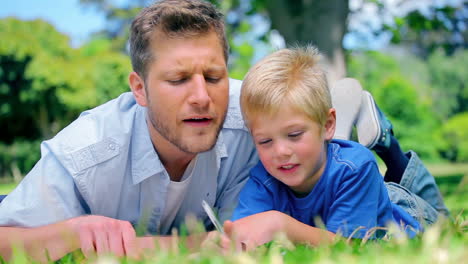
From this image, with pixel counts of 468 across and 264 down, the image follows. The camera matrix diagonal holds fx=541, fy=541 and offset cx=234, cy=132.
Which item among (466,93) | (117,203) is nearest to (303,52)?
(117,203)

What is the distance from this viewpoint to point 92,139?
3.16 m

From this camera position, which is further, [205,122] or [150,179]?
[150,179]

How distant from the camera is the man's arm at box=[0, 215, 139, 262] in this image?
96.6 inches

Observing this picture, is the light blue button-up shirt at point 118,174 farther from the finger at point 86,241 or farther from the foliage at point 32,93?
the foliage at point 32,93

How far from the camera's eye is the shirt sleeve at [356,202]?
279 cm

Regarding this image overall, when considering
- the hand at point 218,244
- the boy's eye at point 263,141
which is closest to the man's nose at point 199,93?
the boy's eye at point 263,141

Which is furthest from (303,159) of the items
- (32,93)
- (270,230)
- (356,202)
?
(32,93)

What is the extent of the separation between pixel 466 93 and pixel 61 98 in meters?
26.3

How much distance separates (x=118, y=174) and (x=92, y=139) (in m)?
0.26

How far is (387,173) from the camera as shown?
4.18 metres

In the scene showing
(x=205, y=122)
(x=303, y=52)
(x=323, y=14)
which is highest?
(x=323, y=14)

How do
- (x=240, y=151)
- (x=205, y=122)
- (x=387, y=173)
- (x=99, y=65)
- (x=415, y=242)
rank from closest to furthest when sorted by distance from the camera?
1. (x=415, y=242)
2. (x=205, y=122)
3. (x=240, y=151)
4. (x=387, y=173)
5. (x=99, y=65)

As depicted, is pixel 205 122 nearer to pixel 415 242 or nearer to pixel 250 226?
pixel 250 226

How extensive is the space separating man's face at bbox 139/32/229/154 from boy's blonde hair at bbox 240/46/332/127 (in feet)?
0.58
